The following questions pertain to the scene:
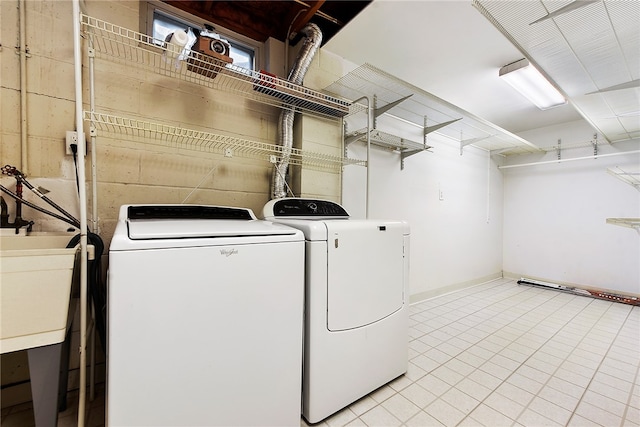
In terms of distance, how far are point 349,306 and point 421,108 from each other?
2.33m

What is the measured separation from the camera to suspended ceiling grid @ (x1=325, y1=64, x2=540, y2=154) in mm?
2201

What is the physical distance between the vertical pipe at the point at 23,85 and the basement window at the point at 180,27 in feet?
1.92

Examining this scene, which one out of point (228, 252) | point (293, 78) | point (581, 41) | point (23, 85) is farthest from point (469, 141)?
point (23, 85)

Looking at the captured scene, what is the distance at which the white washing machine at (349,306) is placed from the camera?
1.43 meters

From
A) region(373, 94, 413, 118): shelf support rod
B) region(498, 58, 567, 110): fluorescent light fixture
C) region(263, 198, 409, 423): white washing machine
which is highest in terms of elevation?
A: region(498, 58, 567, 110): fluorescent light fixture

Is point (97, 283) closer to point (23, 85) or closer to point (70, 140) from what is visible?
point (70, 140)

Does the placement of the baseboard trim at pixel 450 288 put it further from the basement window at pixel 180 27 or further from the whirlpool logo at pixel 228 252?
the basement window at pixel 180 27

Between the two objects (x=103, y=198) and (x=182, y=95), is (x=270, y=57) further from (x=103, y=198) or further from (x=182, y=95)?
(x=103, y=198)

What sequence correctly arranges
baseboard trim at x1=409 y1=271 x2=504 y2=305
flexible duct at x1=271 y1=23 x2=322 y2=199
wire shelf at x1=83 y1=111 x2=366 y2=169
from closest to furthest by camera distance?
wire shelf at x1=83 y1=111 x2=366 y2=169
flexible duct at x1=271 y1=23 x2=322 y2=199
baseboard trim at x1=409 y1=271 x2=504 y2=305

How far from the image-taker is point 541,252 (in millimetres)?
4547

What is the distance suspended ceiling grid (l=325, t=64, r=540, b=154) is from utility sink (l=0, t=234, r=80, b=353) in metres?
2.07

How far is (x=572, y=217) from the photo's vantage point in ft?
13.9

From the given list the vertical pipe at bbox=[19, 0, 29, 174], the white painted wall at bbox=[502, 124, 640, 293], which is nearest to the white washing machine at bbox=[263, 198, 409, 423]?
the vertical pipe at bbox=[19, 0, 29, 174]

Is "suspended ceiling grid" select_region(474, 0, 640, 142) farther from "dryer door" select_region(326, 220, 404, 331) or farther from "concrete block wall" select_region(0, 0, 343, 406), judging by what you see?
"concrete block wall" select_region(0, 0, 343, 406)
